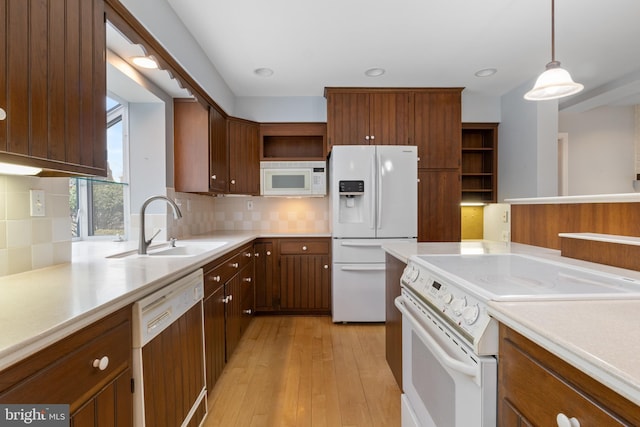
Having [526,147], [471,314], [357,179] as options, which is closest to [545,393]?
[471,314]

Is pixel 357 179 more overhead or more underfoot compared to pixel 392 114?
more underfoot

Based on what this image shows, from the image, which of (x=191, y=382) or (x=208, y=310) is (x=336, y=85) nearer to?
(x=208, y=310)

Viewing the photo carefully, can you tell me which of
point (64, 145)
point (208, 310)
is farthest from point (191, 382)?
point (64, 145)

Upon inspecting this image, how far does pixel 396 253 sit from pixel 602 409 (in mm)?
1258

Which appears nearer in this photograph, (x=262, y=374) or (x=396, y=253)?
(x=396, y=253)

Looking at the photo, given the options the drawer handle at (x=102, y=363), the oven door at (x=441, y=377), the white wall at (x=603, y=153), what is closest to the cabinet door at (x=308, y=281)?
the oven door at (x=441, y=377)

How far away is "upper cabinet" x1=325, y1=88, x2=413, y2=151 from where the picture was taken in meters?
3.26

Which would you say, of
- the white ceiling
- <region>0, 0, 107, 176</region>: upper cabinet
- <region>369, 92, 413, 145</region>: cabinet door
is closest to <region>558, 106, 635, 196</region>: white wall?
the white ceiling

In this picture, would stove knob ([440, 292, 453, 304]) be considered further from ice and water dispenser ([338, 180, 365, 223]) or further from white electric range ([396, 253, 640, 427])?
ice and water dispenser ([338, 180, 365, 223])

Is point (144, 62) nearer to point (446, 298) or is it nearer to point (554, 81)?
point (446, 298)

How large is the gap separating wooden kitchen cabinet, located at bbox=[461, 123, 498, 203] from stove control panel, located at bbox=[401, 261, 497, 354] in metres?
2.82

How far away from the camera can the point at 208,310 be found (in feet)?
5.78

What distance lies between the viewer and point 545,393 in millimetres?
663

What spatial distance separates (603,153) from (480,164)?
181 centimetres
